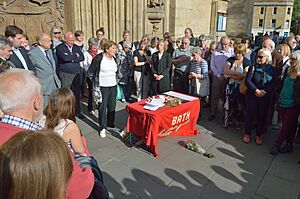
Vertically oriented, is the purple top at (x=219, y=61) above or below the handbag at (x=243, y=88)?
above

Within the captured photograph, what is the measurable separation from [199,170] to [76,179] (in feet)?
8.58

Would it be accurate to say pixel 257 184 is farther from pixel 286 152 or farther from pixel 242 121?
pixel 242 121

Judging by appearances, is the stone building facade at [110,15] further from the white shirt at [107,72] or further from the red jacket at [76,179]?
the red jacket at [76,179]

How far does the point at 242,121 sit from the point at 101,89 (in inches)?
122

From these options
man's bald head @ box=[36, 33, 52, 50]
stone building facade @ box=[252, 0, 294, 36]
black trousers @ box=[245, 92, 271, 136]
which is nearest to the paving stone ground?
black trousers @ box=[245, 92, 271, 136]

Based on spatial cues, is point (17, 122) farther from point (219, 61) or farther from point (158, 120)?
point (219, 61)

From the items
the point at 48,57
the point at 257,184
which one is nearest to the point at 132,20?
the point at 48,57

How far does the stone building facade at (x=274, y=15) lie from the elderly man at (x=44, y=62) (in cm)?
6395

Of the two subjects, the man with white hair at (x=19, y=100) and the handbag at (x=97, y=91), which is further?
the handbag at (x=97, y=91)

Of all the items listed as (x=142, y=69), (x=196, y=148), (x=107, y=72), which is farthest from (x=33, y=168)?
(x=142, y=69)

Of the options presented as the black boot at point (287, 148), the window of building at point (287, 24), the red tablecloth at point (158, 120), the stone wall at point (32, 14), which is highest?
the window of building at point (287, 24)

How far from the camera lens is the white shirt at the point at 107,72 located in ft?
14.8

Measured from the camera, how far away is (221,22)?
13.5 m

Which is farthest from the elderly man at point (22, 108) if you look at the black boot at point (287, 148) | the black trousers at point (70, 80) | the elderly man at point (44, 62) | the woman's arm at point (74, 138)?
the black boot at point (287, 148)
